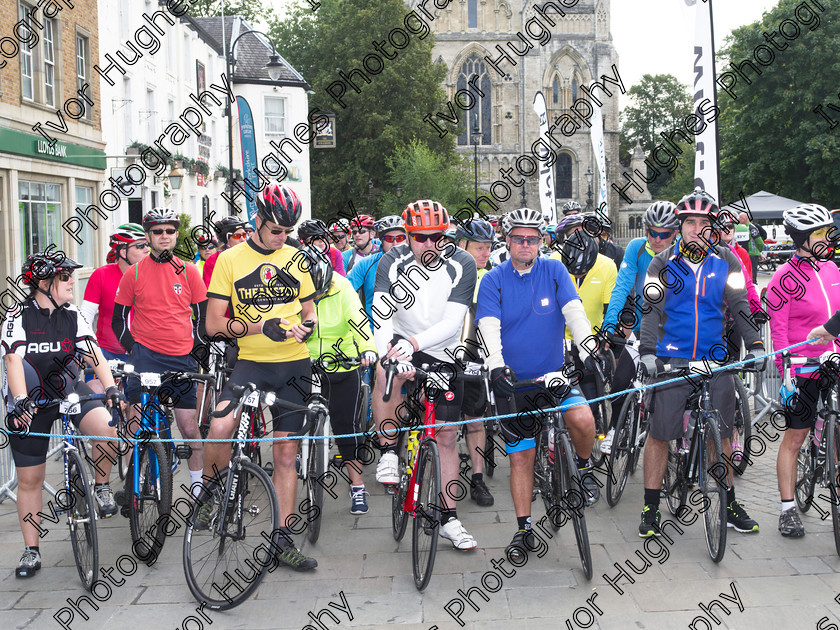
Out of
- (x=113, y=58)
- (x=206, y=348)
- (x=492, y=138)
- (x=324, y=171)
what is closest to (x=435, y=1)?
(x=492, y=138)

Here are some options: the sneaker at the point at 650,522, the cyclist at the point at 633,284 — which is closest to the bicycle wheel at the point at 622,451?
the cyclist at the point at 633,284

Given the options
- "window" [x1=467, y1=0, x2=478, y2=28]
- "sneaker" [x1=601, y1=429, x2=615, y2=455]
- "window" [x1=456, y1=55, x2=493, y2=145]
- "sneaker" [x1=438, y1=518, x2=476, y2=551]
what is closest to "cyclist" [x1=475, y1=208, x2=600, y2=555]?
"sneaker" [x1=438, y1=518, x2=476, y2=551]

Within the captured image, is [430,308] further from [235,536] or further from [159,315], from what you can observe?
[159,315]

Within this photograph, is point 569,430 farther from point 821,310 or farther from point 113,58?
point 113,58

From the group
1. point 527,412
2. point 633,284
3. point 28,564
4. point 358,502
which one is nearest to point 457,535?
point 527,412

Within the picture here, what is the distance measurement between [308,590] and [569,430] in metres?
1.85

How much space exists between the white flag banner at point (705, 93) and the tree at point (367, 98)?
145 ft

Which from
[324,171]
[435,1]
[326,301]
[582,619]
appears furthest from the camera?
[435,1]

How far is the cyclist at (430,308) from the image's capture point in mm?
5812

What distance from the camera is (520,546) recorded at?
5648 mm

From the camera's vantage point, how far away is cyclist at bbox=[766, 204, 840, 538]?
5855 mm

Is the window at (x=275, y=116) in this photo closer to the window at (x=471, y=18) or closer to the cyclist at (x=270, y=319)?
the window at (x=471, y=18)

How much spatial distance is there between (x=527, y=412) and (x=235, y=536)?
181 centimetres

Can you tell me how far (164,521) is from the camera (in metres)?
6.12
